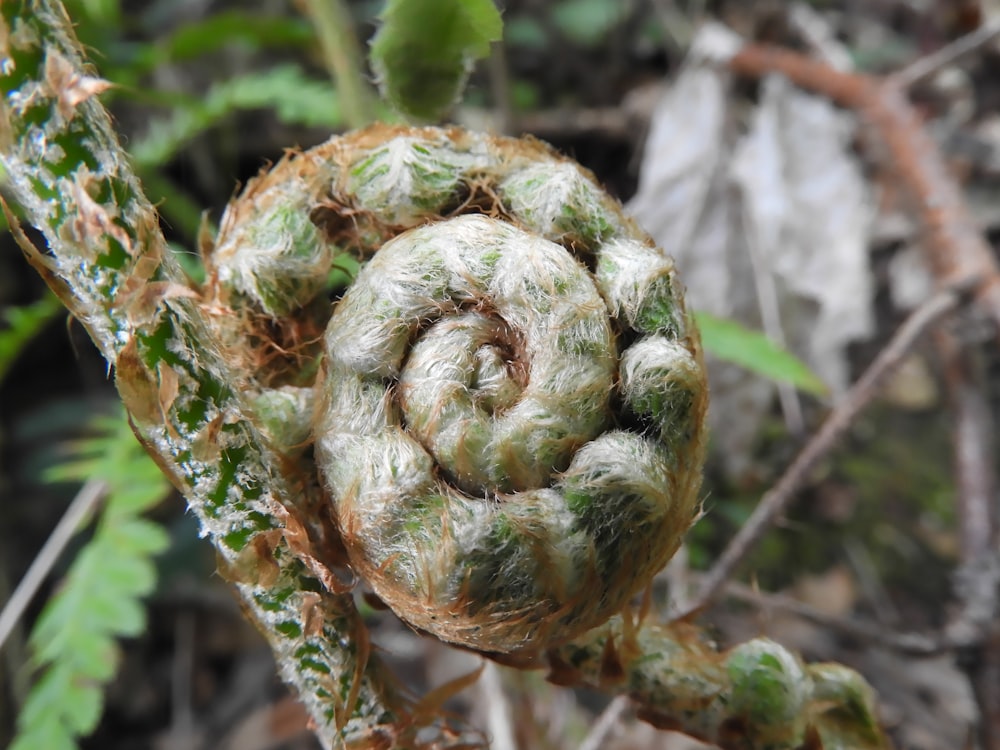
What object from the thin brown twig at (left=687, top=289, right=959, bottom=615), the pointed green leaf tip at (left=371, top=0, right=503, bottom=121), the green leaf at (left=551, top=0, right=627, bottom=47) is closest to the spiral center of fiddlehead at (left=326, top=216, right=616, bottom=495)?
the pointed green leaf tip at (left=371, top=0, right=503, bottom=121)

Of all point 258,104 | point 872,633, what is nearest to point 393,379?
point 872,633

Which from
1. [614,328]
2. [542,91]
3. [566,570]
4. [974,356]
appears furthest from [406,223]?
[542,91]

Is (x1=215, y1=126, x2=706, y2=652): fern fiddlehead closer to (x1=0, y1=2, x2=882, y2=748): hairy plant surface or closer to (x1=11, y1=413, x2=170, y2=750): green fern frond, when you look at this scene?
(x1=0, y1=2, x2=882, y2=748): hairy plant surface

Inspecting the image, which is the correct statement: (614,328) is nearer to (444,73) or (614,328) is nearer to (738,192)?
(444,73)

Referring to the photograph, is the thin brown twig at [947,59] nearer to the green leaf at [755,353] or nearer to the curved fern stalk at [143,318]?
the green leaf at [755,353]

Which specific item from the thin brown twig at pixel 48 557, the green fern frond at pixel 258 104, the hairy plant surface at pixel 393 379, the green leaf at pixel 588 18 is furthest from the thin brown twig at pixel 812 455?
the green leaf at pixel 588 18

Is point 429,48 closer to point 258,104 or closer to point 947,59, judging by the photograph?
point 258,104
